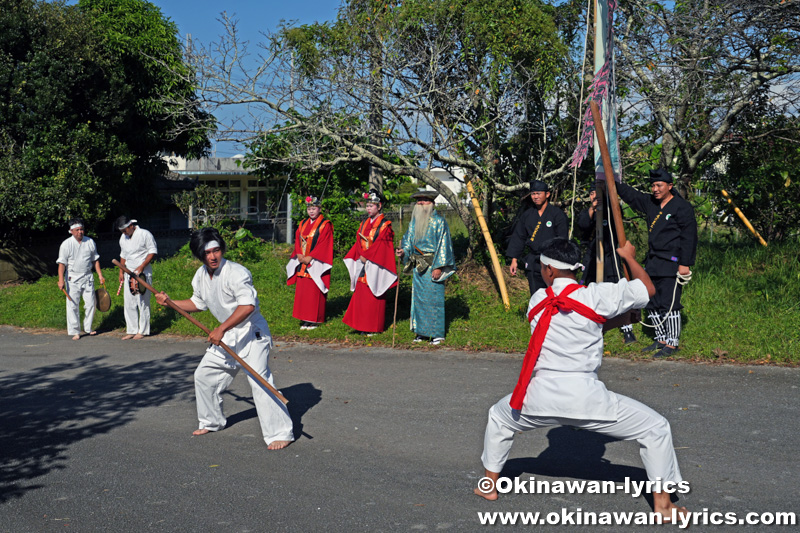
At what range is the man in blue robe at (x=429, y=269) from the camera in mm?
9305

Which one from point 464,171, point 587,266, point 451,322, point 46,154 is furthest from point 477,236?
point 46,154

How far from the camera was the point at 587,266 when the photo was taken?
27.9ft

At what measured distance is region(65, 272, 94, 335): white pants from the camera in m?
11.1

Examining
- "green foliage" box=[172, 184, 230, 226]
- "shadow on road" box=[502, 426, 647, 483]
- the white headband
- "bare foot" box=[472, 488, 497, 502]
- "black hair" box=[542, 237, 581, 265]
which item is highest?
"green foliage" box=[172, 184, 230, 226]

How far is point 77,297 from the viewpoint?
11125 millimetres

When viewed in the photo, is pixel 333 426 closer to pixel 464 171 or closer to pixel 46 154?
pixel 464 171

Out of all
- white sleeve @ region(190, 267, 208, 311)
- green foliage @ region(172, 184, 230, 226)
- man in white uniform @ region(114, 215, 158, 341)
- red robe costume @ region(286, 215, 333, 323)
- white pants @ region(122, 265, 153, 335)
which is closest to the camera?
white sleeve @ region(190, 267, 208, 311)

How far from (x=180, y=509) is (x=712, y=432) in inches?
155

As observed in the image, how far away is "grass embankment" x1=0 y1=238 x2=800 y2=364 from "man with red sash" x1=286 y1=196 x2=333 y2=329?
25cm

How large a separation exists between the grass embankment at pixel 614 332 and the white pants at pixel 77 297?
0.61m

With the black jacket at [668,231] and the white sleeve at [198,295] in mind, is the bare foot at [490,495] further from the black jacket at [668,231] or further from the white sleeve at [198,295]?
the black jacket at [668,231]

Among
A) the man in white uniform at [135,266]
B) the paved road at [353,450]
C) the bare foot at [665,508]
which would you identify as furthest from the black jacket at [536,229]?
the man in white uniform at [135,266]

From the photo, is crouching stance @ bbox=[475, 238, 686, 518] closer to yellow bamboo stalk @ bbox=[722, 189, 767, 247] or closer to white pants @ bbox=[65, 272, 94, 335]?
white pants @ bbox=[65, 272, 94, 335]

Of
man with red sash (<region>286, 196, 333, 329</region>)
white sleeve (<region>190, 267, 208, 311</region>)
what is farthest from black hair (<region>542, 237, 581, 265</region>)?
man with red sash (<region>286, 196, 333, 329</region>)
